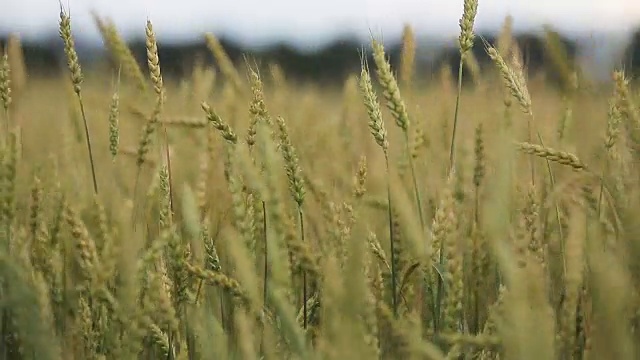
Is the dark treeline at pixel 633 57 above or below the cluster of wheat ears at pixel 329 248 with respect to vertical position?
above

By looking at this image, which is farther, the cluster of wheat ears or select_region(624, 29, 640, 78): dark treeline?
select_region(624, 29, 640, 78): dark treeline

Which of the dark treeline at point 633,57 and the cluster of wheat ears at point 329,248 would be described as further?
the dark treeline at point 633,57

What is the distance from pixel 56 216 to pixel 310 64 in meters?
6.20

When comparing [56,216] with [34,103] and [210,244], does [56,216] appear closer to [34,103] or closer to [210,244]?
[210,244]

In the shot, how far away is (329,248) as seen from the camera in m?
0.77

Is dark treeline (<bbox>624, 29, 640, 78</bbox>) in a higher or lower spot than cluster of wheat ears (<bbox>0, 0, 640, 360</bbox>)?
higher

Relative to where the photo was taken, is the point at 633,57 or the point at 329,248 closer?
the point at 329,248

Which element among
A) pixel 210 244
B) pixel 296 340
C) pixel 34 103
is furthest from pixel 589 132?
pixel 34 103

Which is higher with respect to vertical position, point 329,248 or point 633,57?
point 633,57

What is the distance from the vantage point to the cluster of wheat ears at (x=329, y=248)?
46cm

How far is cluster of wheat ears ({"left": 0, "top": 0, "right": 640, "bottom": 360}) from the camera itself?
0.46 meters

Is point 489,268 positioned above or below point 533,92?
below

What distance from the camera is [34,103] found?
12.3 ft

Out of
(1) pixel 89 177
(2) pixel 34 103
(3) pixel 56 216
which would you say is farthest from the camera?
(2) pixel 34 103
